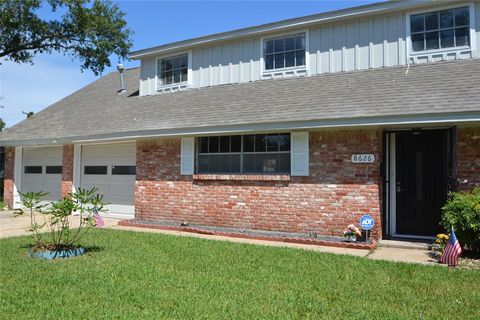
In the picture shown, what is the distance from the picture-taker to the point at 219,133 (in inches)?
414

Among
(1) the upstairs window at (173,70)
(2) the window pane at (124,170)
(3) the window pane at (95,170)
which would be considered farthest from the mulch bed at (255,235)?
(1) the upstairs window at (173,70)

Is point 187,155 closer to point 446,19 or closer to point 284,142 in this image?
point 284,142

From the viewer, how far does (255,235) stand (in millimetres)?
9555

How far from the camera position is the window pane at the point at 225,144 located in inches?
435

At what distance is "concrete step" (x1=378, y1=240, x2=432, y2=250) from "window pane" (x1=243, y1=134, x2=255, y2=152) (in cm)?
382

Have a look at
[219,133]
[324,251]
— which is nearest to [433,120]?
[324,251]

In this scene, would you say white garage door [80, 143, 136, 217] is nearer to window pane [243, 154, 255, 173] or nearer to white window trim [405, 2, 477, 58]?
window pane [243, 154, 255, 173]

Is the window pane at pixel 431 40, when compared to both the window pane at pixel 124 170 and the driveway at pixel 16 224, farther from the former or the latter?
the driveway at pixel 16 224

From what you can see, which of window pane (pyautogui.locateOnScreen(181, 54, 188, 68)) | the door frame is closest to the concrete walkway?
the door frame

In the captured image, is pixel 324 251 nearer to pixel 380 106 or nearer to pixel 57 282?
pixel 380 106

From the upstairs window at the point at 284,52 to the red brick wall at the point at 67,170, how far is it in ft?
24.4

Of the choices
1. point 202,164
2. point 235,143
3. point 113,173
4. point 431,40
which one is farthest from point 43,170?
point 431,40

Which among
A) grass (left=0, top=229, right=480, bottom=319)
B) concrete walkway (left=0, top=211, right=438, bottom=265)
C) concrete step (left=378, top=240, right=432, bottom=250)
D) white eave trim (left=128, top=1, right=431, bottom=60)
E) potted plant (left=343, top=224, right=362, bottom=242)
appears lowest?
grass (left=0, top=229, right=480, bottom=319)

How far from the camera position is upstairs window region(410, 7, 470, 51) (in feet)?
32.4
